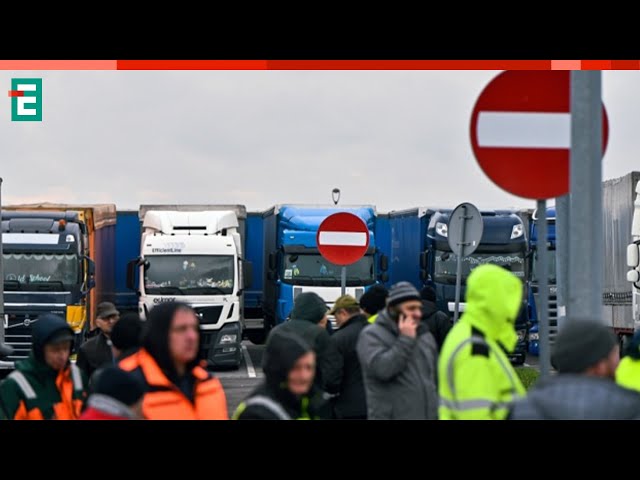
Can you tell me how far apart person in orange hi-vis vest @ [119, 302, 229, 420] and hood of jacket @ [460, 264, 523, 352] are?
1249 mm

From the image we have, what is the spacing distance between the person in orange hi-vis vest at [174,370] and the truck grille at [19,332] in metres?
21.7

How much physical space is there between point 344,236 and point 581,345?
1247 centimetres

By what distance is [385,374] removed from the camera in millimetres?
7938

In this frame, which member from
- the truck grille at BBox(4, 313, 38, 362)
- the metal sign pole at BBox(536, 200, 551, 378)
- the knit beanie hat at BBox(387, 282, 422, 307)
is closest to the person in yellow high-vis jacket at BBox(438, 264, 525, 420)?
the metal sign pole at BBox(536, 200, 551, 378)

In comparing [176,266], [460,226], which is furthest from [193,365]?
[176,266]

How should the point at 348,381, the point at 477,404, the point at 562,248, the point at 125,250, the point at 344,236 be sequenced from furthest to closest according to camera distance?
the point at 125,250, the point at 344,236, the point at 562,248, the point at 348,381, the point at 477,404

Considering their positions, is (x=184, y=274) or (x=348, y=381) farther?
(x=184, y=274)

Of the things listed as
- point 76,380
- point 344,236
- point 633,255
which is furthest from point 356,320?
point 633,255

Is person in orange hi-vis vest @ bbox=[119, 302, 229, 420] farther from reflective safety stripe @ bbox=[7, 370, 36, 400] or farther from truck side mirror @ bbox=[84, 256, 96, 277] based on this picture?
truck side mirror @ bbox=[84, 256, 96, 277]

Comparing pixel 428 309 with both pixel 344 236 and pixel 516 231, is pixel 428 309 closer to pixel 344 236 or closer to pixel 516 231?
pixel 344 236

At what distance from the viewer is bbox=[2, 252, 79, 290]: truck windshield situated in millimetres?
27125

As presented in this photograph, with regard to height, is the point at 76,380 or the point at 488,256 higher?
the point at 488,256

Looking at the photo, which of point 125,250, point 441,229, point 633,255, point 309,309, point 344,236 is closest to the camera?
point 309,309
